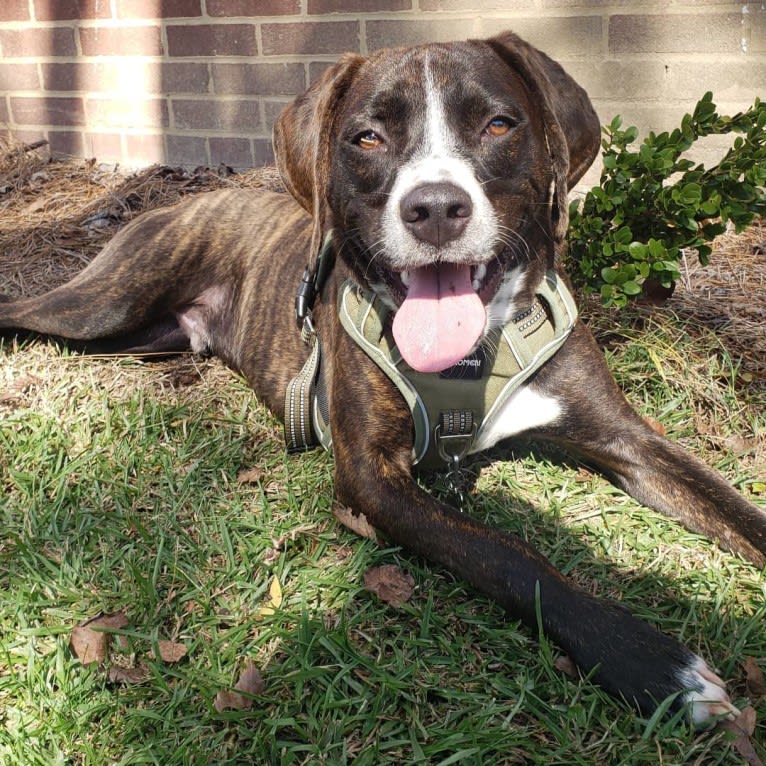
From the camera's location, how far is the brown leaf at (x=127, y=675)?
2213mm

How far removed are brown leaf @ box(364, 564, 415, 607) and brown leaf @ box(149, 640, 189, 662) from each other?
552 mm

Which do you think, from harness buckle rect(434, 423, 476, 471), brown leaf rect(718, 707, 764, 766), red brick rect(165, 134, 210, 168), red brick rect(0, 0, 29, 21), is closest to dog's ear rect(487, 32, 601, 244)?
harness buckle rect(434, 423, 476, 471)

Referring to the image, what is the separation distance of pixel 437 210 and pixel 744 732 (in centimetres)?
154

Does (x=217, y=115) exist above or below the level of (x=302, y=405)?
above

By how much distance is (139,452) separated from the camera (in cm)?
331

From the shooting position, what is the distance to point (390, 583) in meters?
2.49

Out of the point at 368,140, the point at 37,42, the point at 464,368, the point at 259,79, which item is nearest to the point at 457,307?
the point at 464,368

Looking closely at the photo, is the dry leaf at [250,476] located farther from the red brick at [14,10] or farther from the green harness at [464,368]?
the red brick at [14,10]

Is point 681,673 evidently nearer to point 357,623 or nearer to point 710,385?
point 357,623

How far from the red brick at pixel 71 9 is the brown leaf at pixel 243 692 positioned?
540 centimetres

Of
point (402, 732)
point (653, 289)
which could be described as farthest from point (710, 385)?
point (402, 732)

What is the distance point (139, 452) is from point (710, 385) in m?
2.30

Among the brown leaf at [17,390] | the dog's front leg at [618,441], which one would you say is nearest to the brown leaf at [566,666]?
the dog's front leg at [618,441]

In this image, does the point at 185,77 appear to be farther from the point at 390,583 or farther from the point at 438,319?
the point at 390,583
